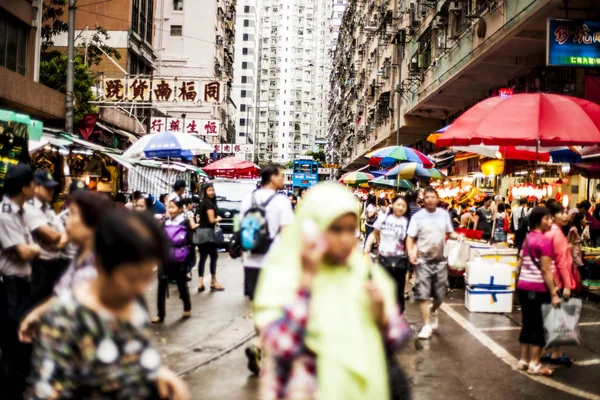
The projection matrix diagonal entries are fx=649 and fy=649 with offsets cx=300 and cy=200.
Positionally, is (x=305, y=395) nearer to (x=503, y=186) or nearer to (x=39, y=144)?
(x=39, y=144)

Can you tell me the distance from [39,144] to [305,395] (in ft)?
28.9

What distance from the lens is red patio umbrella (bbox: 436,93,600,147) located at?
802 centimetres

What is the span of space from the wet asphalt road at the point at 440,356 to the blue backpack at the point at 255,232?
130 centimetres

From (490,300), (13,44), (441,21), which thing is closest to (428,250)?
(490,300)

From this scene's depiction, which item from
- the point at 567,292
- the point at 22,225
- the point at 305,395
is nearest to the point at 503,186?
the point at 567,292

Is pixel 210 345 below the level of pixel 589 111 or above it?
below

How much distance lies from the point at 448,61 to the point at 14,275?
1911 cm

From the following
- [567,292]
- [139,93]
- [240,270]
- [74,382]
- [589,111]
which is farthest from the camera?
[139,93]

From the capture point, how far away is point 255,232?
636cm

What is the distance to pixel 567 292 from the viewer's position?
21.7ft

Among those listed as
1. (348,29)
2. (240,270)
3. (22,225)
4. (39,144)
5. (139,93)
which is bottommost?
(240,270)

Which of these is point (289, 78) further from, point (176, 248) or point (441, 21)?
point (176, 248)

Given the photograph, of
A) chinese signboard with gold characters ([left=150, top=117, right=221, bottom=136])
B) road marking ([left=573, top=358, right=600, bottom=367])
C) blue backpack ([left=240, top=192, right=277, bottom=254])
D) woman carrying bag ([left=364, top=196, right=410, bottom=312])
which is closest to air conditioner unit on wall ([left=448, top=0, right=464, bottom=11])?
chinese signboard with gold characters ([left=150, top=117, right=221, bottom=136])

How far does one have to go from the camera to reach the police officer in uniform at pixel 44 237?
5.50 metres
